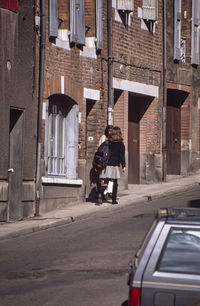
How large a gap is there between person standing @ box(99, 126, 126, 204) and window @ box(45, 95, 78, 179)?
1315mm

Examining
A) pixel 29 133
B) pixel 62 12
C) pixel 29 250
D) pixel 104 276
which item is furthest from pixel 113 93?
pixel 104 276

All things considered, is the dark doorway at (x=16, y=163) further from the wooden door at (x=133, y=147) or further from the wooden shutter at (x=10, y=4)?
the wooden door at (x=133, y=147)

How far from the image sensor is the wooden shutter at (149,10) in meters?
23.5

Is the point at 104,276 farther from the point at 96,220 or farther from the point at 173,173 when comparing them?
the point at 173,173

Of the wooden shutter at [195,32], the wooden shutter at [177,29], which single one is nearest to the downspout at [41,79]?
the wooden shutter at [177,29]

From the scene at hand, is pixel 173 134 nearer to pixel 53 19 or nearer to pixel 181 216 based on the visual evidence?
pixel 53 19

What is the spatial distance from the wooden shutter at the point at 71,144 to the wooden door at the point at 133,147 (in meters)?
4.32

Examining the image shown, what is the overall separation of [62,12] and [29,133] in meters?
3.49

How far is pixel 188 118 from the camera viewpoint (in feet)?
86.8

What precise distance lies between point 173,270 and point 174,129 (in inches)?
821

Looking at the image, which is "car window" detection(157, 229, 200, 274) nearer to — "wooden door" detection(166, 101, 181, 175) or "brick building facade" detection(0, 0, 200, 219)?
"brick building facade" detection(0, 0, 200, 219)

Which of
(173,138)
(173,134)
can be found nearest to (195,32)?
(173,134)

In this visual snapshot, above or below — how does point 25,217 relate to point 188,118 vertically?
below

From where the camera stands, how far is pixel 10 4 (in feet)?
54.8
